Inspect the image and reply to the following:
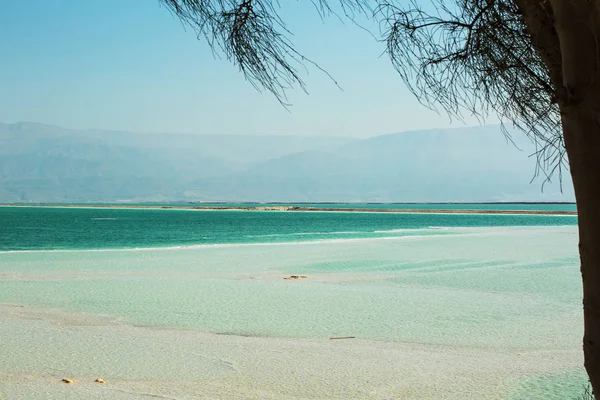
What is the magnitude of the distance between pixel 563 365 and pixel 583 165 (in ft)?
16.5

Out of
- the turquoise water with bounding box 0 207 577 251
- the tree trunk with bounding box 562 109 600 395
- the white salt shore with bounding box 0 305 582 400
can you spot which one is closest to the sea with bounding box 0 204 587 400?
the white salt shore with bounding box 0 305 582 400

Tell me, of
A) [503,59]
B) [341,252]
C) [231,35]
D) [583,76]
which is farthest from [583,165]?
[341,252]

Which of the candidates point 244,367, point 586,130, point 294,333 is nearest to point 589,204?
point 586,130

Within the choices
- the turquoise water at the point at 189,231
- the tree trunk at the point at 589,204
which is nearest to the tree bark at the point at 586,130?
the tree trunk at the point at 589,204

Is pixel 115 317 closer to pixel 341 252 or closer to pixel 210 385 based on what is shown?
pixel 210 385

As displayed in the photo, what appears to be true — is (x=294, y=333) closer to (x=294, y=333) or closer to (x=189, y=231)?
(x=294, y=333)

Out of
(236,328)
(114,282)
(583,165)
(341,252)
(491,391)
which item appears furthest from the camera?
(341,252)

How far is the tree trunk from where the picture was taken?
177 cm

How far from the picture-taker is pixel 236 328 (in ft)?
26.9

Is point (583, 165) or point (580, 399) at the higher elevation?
point (583, 165)

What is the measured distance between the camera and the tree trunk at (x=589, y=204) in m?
1.77

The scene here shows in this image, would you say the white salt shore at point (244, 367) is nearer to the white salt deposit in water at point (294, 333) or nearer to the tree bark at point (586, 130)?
the white salt deposit in water at point (294, 333)

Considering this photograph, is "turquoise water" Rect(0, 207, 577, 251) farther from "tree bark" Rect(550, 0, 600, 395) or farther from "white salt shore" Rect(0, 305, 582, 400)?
"tree bark" Rect(550, 0, 600, 395)

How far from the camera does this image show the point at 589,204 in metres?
1.78
